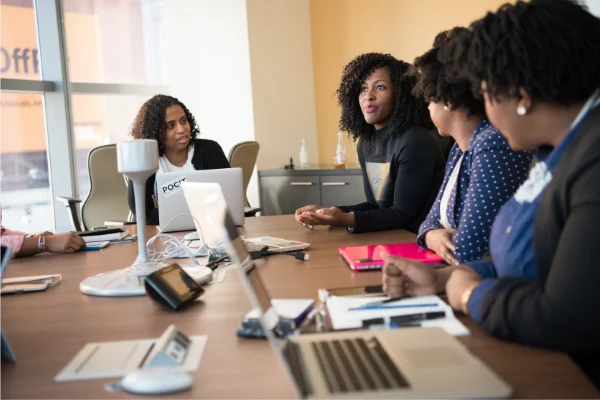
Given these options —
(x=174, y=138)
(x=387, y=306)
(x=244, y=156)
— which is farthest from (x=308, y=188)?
(x=387, y=306)

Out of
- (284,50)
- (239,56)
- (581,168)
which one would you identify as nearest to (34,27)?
(239,56)

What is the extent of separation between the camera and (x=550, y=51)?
1162mm

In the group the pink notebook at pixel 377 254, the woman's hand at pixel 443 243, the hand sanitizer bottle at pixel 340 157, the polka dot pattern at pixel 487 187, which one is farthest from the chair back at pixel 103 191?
the polka dot pattern at pixel 487 187

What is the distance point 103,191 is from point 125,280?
272 cm

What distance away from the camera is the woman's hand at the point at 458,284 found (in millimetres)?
1229

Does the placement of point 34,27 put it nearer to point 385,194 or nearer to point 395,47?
point 395,47

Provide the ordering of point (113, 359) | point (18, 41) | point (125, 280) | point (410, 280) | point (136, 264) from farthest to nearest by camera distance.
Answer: point (18, 41) < point (136, 264) < point (125, 280) < point (410, 280) < point (113, 359)

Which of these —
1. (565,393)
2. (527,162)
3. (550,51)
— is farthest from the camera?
(527,162)

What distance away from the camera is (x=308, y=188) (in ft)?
15.9

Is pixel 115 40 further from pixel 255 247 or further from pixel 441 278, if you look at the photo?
pixel 441 278

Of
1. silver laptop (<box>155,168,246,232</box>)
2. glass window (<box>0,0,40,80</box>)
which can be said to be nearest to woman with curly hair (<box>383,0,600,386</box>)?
silver laptop (<box>155,168,246,232</box>)

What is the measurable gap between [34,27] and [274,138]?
6.68ft

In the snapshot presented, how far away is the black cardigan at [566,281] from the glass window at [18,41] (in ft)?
13.9

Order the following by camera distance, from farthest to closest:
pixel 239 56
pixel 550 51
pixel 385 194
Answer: pixel 239 56 → pixel 385 194 → pixel 550 51
